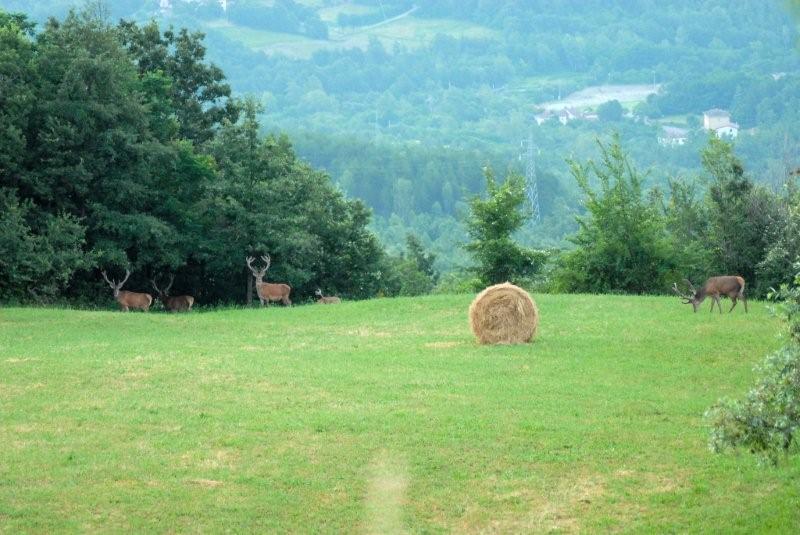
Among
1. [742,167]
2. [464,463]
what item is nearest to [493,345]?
[464,463]

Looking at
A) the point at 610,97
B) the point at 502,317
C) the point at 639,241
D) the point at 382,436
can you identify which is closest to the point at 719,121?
the point at 610,97

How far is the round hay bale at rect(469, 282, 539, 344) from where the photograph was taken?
80.4 feet

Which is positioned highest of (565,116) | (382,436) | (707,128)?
(565,116)

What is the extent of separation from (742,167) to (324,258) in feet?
54.3

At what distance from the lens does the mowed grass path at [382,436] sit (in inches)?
516

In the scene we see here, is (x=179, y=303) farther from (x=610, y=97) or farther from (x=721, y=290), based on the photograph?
(x=610, y=97)

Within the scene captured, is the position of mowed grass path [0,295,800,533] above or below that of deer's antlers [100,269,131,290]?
below

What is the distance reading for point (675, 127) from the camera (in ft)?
532

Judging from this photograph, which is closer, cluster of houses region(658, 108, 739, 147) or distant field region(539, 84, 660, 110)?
cluster of houses region(658, 108, 739, 147)

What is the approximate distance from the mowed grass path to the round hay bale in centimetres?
54

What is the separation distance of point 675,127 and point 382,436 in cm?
15254

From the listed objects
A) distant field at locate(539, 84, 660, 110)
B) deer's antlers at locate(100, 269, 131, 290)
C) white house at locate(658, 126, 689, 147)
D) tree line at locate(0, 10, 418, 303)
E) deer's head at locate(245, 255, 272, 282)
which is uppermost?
distant field at locate(539, 84, 660, 110)

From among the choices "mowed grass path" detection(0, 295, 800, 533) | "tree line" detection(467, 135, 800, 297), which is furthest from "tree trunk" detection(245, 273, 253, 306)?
"mowed grass path" detection(0, 295, 800, 533)

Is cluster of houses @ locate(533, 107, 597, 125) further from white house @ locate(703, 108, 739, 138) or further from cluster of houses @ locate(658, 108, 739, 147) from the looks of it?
white house @ locate(703, 108, 739, 138)
